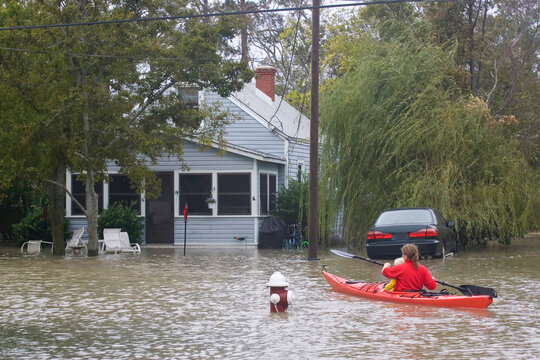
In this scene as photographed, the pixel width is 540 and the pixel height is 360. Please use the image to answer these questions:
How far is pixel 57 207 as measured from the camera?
29422 millimetres

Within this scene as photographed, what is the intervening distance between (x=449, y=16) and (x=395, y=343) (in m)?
30.5

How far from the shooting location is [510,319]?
1302 cm

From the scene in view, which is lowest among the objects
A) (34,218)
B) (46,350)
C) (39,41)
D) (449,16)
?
(46,350)

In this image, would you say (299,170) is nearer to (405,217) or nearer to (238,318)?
(405,217)

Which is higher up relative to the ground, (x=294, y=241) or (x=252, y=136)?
(x=252, y=136)

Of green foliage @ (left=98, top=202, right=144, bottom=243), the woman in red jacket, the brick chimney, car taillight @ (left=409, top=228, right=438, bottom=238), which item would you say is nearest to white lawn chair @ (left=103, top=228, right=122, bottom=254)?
green foliage @ (left=98, top=202, right=144, bottom=243)

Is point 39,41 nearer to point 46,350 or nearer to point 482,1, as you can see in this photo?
point 46,350

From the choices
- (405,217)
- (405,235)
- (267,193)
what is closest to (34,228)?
(267,193)

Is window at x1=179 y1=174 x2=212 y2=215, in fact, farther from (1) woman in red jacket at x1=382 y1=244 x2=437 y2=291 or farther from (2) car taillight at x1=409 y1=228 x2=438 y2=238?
(1) woman in red jacket at x1=382 y1=244 x2=437 y2=291

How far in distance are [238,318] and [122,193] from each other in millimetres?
21837

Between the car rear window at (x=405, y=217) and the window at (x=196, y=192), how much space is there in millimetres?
10672

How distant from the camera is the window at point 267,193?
34094 millimetres

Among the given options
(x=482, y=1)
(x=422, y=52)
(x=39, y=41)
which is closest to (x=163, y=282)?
(x=39, y=41)

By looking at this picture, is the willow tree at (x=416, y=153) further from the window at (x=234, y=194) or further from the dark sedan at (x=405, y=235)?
the window at (x=234, y=194)
